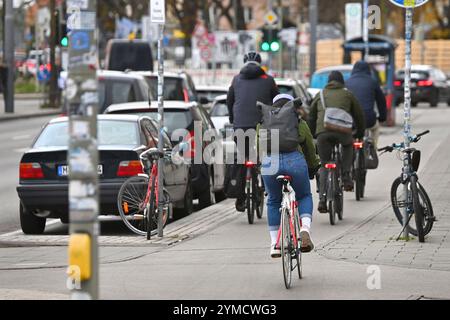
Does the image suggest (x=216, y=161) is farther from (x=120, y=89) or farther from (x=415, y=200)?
(x=415, y=200)

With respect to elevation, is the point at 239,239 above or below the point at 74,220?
Answer: below

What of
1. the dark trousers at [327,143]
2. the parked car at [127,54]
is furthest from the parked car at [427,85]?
the dark trousers at [327,143]

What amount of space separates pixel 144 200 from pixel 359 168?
4221 millimetres

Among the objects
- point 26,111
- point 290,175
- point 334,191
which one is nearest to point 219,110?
point 334,191

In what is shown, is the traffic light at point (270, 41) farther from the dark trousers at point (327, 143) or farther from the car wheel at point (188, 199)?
the dark trousers at point (327, 143)

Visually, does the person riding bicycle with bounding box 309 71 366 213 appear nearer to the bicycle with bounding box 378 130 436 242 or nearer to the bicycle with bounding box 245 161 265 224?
the bicycle with bounding box 245 161 265 224

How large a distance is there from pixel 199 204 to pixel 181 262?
676 cm

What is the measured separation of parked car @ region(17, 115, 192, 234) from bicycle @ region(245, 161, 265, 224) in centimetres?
96

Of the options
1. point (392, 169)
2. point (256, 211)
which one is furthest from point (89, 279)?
point (392, 169)

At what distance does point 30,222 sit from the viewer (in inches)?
616

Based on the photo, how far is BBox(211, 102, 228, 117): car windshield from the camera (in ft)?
77.6

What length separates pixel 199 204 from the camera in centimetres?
1884
